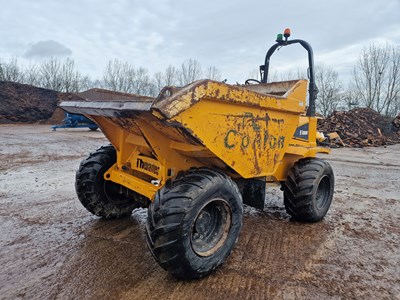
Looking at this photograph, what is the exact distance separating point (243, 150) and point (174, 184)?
637mm

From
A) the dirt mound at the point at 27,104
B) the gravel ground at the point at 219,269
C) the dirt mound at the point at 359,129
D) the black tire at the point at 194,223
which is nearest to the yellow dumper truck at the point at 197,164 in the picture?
the black tire at the point at 194,223

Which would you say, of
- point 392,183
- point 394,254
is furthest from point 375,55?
point 394,254

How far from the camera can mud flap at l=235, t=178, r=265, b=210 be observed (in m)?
3.21

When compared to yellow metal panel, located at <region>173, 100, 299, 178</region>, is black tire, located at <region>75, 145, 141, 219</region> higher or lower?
lower

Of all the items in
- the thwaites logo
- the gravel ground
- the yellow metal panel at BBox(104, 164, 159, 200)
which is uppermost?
the thwaites logo

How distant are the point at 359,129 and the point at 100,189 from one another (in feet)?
52.9

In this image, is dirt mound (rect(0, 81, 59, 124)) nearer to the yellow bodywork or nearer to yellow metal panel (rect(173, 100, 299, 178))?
the yellow bodywork

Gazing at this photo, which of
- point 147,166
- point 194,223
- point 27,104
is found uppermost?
point 27,104

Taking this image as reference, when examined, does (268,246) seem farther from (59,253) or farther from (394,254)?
(59,253)

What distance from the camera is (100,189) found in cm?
329

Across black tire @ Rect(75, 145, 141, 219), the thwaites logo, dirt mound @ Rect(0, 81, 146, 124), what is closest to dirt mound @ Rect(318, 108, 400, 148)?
black tire @ Rect(75, 145, 141, 219)

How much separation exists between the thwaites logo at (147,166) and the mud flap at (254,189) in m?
0.86

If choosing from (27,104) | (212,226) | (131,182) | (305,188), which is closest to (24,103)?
(27,104)

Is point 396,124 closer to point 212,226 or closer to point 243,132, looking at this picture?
point 243,132
